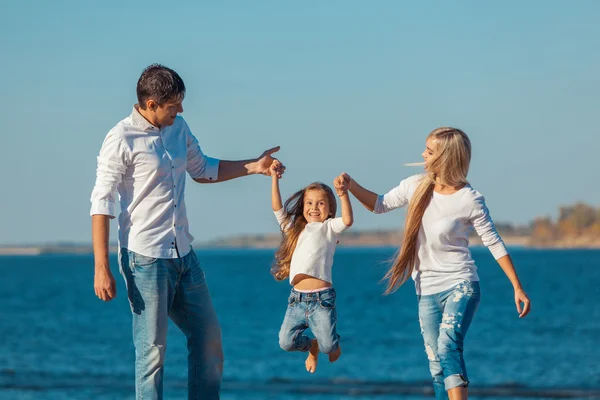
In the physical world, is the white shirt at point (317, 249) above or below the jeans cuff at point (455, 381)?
above

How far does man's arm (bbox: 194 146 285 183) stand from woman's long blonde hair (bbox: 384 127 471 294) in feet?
2.75

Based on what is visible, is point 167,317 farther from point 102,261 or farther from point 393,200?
point 393,200

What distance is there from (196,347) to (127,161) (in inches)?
45.0

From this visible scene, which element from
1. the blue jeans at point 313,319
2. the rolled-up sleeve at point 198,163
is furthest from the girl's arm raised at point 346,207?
the rolled-up sleeve at point 198,163

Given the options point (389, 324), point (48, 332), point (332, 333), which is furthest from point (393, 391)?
point (48, 332)

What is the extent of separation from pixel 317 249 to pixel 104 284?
142 cm

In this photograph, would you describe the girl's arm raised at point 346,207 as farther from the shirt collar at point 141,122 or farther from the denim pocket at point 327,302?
the shirt collar at point 141,122

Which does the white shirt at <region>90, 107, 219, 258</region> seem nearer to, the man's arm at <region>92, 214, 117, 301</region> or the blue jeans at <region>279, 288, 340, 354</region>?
the man's arm at <region>92, 214, 117, 301</region>

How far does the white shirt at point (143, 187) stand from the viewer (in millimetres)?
5188

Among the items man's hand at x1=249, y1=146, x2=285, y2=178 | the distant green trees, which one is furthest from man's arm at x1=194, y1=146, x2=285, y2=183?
the distant green trees

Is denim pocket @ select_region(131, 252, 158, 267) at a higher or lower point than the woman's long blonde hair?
lower

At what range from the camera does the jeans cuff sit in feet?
18.2

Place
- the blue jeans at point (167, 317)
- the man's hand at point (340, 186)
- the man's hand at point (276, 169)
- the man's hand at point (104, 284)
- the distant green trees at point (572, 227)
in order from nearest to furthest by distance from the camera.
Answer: the man's hand at point (104, 284) → the blue jeans at point (167, 317) → the man's hand at point (340, 186) → the man's hand at point (276, 169) → the distant green trees at point (572, 227)

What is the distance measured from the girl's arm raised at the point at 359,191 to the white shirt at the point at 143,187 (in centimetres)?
95
